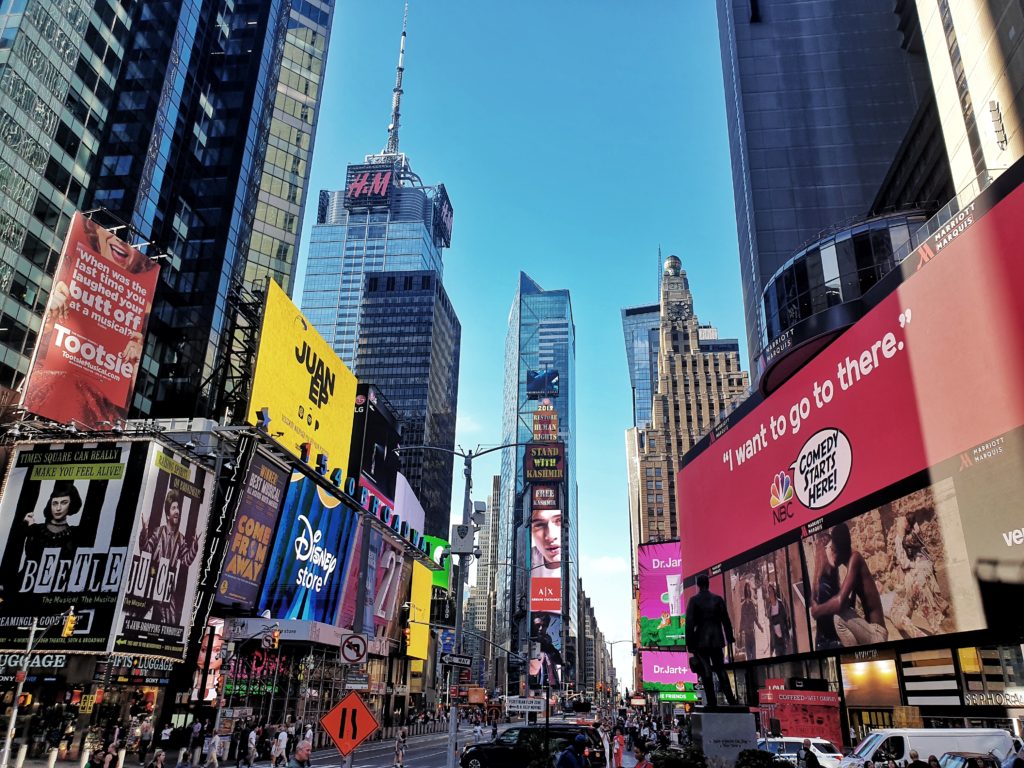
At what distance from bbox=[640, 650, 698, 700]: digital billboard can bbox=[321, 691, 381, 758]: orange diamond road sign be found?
219 feet

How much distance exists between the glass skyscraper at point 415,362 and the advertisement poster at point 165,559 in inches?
4898

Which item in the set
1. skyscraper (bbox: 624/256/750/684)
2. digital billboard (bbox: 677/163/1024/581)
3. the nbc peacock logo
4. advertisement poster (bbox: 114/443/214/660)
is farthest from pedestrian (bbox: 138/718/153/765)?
skyscraper (bbox: 624/256/750/684)

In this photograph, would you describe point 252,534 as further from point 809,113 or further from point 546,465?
point 546,465

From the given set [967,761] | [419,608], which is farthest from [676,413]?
[967,761]

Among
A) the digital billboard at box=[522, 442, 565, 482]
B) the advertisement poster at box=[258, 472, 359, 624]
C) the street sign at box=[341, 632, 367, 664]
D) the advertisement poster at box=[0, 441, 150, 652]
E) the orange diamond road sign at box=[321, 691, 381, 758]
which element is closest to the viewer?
the orange diamond road sign at box=[321, 691, 381, 758]

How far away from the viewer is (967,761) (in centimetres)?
1545

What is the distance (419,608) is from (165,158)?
52135mm

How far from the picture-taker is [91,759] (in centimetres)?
2275

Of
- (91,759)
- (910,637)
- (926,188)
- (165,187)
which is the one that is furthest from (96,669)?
(926,188)

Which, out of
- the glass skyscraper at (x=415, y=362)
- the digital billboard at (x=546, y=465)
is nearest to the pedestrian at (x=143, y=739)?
the digital billboard at (x=546, y=465)

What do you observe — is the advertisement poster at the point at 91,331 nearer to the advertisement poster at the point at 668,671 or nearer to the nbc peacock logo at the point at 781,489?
the nbc peacock logo at the point at 781,489

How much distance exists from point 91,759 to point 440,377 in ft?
545

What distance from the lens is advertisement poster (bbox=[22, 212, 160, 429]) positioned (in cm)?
3334

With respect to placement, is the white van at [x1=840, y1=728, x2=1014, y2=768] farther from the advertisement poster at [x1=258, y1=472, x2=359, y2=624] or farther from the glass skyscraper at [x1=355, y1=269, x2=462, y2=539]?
the glass skyscraper at [x1=355, y1=269, x2=462, y2=539]
